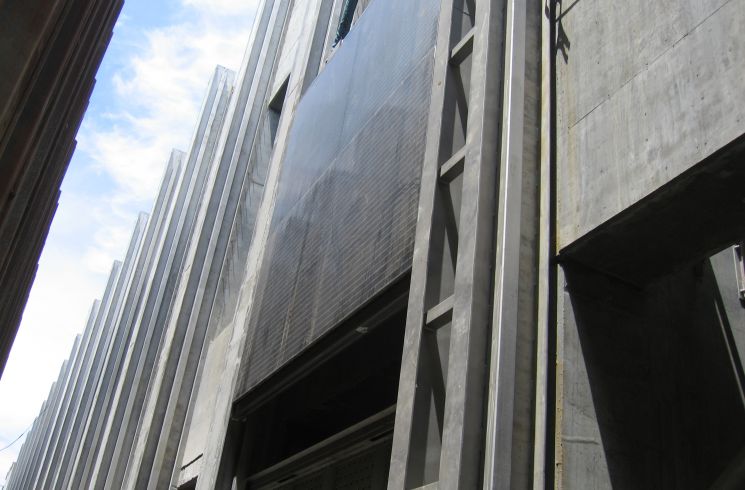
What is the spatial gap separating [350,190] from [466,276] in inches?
152

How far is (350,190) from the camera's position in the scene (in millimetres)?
10312

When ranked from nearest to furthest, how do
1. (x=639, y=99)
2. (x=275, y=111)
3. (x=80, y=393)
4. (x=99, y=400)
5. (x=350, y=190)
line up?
(x=639, y=99) → (x=350, y=190) → (x=275, y=111) → (x=99, y=400) → (x=80, y=393)

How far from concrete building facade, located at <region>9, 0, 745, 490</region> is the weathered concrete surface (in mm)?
19

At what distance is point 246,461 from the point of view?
11.9 m

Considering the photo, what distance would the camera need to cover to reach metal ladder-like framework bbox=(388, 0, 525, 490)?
5988 millimetres

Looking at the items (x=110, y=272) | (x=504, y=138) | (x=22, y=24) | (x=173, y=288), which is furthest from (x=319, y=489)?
(x=110, y=272)

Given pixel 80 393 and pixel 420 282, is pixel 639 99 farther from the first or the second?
pixel 80 393

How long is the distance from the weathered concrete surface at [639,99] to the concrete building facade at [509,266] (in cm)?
2

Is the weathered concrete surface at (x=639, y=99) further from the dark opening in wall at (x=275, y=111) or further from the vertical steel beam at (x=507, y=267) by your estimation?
the dark opening in wall at (x=275, y=111)

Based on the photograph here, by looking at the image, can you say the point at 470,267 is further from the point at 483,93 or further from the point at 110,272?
the point at 110,272

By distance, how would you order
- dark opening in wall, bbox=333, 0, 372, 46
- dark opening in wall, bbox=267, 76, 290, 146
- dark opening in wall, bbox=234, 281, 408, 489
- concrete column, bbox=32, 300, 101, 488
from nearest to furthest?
1. dark opening in wall, bbox=234, 281, 408, 489
2. dark opening in wall, bbox=333, 0, 372, 46
3. dark opening in wall, bbox=267, 76, 290, 146
4. concrete column, bbox=32, 300, 101, 488

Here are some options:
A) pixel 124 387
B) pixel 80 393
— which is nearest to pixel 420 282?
pixel 124 387

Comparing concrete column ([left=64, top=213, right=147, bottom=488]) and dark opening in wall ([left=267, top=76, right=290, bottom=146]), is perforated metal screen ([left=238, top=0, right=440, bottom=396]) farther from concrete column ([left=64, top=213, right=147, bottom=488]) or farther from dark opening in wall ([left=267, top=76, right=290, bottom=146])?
concrete column ([left=64, top=213, right=147, bottom=488])

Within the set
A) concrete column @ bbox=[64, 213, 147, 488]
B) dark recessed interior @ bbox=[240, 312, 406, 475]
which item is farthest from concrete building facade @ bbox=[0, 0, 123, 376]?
concrete column @ bbox=[64, 213, 147, 488]
